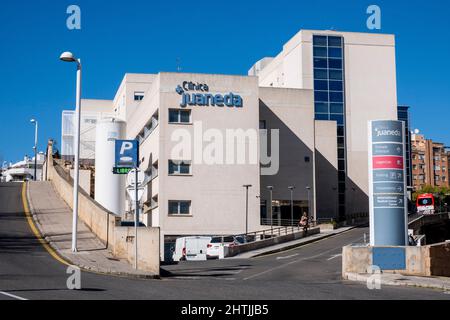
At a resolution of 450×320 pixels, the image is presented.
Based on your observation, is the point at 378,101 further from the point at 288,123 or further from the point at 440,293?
the point at 440,293

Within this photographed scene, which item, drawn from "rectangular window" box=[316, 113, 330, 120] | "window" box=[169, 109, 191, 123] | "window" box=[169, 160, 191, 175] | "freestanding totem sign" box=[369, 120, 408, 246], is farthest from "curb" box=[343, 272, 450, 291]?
"rectangular window" box=[316, 113, 330, 120]

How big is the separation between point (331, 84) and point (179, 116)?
2845cm

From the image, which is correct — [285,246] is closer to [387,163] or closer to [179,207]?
[179,207]

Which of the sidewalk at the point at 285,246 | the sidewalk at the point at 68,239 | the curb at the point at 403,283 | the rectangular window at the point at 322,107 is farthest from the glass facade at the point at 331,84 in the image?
the curb at the point at 403,283

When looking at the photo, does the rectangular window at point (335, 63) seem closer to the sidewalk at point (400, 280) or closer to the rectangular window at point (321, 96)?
the rectangular window at point (321, 96)

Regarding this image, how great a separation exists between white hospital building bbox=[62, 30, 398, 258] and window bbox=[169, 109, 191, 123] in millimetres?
88

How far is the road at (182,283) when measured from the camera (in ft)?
47.4

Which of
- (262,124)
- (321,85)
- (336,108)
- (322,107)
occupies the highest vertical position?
(321,85)

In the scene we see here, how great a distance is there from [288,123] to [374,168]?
40.5 metres

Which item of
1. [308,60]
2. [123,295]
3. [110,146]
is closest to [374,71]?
[308,60]

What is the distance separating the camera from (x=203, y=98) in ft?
187

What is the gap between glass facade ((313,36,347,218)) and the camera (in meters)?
78.7

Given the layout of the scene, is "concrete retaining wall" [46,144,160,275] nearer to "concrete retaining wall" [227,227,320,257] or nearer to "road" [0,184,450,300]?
"road" [0,184,450,300]

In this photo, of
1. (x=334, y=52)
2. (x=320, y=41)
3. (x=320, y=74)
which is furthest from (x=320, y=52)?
(x=320, y=74)
